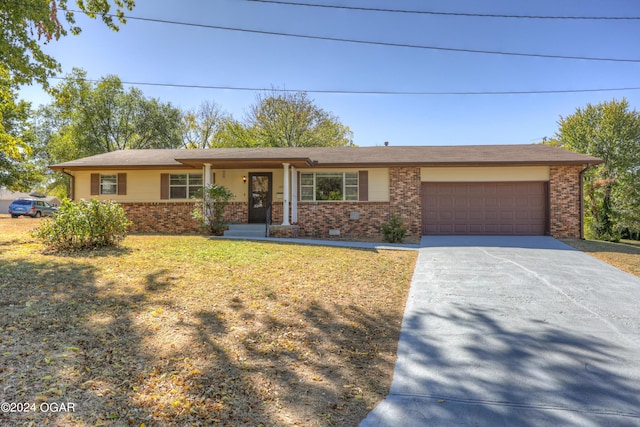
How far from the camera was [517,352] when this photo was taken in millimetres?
3545

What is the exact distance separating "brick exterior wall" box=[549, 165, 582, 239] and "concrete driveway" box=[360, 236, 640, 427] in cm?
614

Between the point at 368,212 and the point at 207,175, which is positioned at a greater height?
the point at 207,175

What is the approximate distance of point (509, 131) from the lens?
78.2 feet

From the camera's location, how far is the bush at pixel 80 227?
292 inches

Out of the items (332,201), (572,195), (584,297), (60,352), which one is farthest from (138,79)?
(572,195)

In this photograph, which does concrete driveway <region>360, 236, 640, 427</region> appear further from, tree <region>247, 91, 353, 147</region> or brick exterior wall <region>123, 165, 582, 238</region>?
tree <region>247, 91, 353, 147</region>

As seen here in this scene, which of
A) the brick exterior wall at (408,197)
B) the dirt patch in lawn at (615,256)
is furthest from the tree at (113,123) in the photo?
the dirt patch in lawn at (615,256)

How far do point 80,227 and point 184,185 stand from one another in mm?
7087

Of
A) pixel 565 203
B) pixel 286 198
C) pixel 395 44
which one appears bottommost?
pixel 565 203

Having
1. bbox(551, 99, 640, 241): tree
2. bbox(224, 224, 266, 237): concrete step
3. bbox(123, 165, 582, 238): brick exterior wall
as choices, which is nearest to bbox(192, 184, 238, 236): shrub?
bbox(224, 224, 266, 237): concrete step

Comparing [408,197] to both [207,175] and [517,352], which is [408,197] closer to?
[207,175]

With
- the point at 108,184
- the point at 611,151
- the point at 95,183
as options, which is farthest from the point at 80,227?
the point at 611,151

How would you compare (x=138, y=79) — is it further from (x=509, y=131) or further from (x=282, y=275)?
(x=509, y=131)

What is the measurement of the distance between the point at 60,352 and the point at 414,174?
1230cm
